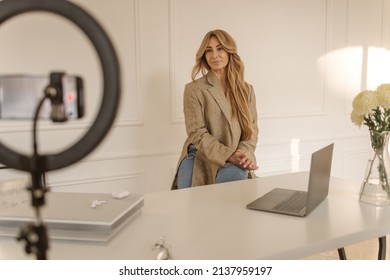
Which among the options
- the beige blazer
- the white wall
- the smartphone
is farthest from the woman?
the smartphone

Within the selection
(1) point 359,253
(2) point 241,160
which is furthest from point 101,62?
(1) point 359,253

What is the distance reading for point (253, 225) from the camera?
1.17 m

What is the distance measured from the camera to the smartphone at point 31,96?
239 millimetres

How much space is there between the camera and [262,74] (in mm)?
3195

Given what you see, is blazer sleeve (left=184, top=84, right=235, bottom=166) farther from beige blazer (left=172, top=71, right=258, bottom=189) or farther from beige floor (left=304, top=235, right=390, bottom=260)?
beige floor (left=304, top=235, right=390, bottom=260)

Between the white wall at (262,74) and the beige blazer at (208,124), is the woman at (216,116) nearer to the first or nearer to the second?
the beige blazer at (208,124)

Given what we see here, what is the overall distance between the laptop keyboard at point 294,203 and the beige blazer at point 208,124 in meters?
0.76

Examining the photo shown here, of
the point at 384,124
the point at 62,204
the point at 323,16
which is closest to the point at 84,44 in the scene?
the point at 62,204

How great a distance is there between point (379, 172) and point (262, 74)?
6.22ft

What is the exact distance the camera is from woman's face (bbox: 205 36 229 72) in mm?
2215

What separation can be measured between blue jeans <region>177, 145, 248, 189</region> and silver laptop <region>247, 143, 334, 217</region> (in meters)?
0.66

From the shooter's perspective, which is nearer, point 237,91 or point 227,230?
point 227,230

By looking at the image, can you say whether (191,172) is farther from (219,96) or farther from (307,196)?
(307,196)

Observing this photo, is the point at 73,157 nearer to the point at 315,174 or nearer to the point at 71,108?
the point at 71,108
